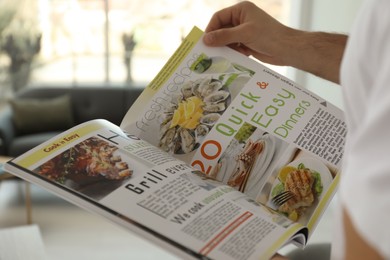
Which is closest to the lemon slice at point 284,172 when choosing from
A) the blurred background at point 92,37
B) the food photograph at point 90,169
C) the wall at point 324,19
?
the food photograph at point 90,169

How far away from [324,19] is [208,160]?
9.14ft

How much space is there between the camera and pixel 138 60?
14.8 feet

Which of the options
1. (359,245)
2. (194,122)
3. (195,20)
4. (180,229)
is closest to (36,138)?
(195,20)

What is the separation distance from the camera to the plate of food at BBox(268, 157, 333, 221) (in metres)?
0.93

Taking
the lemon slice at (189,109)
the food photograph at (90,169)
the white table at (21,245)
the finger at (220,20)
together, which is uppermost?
the finger at (220,20)

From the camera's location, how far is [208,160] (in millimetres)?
990

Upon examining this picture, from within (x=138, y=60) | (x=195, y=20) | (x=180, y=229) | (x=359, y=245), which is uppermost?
(x=359, y=245)

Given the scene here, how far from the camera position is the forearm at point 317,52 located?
1.02 m

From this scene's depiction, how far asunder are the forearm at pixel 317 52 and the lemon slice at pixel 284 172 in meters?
0.19

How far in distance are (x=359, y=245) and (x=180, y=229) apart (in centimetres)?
28

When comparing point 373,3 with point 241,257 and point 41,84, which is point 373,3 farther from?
point 41,84

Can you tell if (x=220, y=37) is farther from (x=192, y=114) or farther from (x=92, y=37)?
(x=92, y=37)

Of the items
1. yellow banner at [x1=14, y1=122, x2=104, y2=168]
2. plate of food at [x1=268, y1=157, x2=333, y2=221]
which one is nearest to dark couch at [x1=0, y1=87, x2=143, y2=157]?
yellow banner at [x1=14, y1=122, x2=104, y2=168]

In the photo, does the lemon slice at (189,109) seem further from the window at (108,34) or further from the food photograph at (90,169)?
the window at (108,34)
